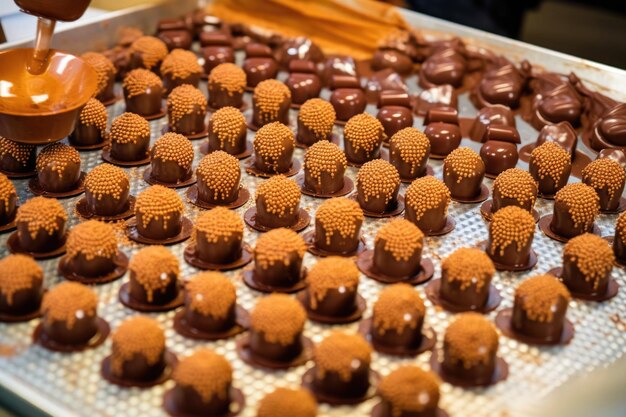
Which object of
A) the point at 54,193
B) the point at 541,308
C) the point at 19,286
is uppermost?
the point at 541,308

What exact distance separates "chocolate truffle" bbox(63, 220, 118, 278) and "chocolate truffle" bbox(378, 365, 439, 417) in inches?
27.3

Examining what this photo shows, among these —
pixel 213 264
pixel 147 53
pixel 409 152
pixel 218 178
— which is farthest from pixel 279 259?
pixel 147 53

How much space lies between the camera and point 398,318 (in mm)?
1679

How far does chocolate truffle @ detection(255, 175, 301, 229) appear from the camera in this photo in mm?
2064

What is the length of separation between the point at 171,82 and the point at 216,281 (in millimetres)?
1183

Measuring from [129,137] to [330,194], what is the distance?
566mm

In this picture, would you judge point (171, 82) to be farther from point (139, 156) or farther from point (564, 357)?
point (564, 357)

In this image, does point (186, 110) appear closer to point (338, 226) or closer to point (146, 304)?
point (338, 226)

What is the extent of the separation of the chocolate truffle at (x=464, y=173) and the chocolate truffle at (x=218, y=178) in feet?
1.84

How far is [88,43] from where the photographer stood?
9.45 ft

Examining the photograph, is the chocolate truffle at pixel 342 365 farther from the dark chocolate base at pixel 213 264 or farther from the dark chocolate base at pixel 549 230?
the dark chocolate base at pixel 549 230

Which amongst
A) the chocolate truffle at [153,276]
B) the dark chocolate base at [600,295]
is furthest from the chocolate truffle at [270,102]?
the dark chocolate base at [600,295]

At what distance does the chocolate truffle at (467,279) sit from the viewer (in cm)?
181

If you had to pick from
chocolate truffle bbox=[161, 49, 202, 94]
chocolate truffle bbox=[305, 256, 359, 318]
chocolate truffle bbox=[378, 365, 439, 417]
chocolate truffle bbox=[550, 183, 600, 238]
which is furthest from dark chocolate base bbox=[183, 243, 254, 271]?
chocolate truffle bbox=[161, 49, 202, 94]
